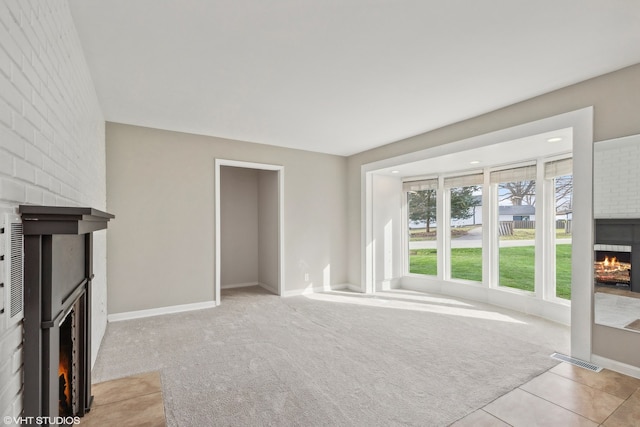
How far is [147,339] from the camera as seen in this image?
3.60 m

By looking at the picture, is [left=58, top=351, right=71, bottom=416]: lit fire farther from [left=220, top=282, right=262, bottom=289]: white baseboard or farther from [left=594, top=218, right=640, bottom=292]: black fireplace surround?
[left=220, top=282, right=262, bottom=289]: white baseboard

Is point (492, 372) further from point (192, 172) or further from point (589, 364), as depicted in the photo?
point (192, 172)

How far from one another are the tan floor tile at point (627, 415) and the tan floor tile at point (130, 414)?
2966 millimetres

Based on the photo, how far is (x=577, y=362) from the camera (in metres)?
2.99

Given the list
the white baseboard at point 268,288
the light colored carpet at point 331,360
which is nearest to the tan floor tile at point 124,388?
the light colored carpet at point 331,360

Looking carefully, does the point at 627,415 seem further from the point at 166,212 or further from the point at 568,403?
the point at 166,212

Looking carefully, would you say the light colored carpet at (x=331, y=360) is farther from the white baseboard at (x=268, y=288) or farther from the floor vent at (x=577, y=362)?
the white baseboard at (x=268, y=288)

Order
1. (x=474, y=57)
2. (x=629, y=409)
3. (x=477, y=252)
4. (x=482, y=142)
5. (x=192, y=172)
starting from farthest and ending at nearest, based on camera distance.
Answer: (x=477, y=252) → (x=192, y=172) → (x=482, y=142) → (x=474, y=57) → (x=629, y=409)

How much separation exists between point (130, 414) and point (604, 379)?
12.1 ft

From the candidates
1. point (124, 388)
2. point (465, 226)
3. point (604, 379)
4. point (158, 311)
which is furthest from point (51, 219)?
point (465, 226)

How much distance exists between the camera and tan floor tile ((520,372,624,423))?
2.26 m

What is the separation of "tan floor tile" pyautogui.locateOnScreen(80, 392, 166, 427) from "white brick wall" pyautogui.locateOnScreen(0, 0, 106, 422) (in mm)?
1073

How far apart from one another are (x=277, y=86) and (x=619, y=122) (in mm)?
3162

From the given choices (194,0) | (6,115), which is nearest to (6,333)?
(6,115)
